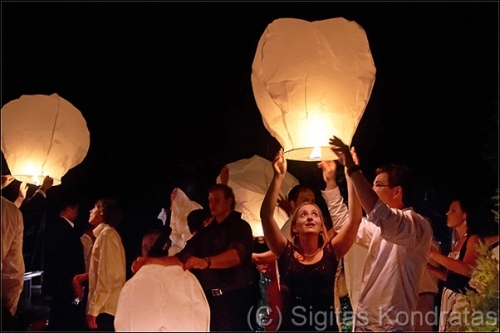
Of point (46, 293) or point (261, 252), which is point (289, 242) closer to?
point (261, 252)

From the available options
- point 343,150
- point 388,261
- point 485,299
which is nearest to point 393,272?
point 388,261

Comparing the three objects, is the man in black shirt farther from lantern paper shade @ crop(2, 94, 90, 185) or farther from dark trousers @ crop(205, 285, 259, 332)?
lantern paper shade @ crop(2, 94, 90, 185)

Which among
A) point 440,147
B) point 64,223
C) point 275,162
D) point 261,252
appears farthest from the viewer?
point 440,147

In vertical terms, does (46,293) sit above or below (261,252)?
below

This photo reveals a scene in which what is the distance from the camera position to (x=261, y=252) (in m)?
5.62

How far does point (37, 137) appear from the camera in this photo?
5.29 metres

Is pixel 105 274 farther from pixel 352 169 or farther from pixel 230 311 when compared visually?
pixel 352 169

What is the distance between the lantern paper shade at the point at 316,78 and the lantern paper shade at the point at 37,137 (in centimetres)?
207

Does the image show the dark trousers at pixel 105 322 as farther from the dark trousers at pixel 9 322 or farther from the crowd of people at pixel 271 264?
the dark trousers at pixel 9 322

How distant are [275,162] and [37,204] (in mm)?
2437

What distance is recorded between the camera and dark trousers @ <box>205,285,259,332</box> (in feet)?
16.1

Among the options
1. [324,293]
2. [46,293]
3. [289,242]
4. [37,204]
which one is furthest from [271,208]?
[46,293]

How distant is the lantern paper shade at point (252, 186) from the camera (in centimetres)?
607

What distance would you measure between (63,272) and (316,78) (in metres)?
3.34
